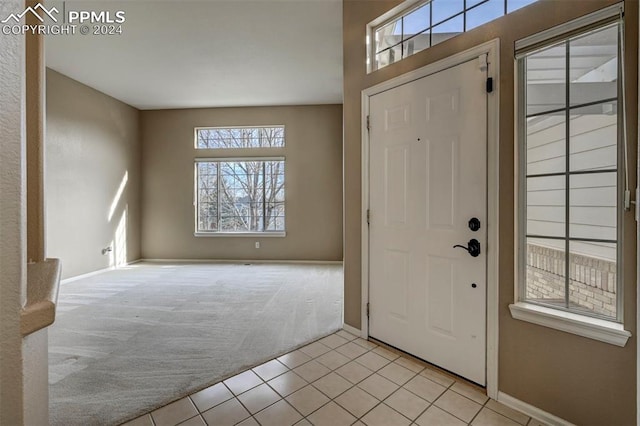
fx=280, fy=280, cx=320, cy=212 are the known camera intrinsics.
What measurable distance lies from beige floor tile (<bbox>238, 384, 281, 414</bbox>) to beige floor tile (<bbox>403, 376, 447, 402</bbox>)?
2.80 ft

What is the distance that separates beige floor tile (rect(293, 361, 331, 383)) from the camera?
75.0 inches

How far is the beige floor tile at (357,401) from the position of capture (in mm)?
1606

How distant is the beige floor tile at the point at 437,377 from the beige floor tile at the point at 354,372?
38 cm

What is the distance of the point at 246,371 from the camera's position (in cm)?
198

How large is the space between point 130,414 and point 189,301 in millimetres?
1941

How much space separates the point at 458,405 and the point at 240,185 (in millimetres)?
5099

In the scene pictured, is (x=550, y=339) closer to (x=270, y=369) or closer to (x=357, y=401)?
(x=357, y=401)

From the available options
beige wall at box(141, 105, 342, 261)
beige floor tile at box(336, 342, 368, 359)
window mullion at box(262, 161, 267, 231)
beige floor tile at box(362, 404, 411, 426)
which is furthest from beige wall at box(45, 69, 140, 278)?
beige floor tile at box(362, 404, 411, 426)

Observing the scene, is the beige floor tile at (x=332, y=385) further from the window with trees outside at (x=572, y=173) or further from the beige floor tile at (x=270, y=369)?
the window with trees outside at (x=572, y=173)

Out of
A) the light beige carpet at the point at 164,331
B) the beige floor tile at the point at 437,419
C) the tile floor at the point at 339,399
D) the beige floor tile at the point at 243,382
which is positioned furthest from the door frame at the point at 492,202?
the beige floor tile at the point at 243,382

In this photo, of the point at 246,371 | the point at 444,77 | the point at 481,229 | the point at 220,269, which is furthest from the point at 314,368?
the point at 220,269

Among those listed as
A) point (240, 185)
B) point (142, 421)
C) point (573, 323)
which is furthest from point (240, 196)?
point (573, 323)

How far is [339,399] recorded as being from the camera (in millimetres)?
1696

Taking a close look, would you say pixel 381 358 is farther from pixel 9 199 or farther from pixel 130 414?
pixel 9 199
